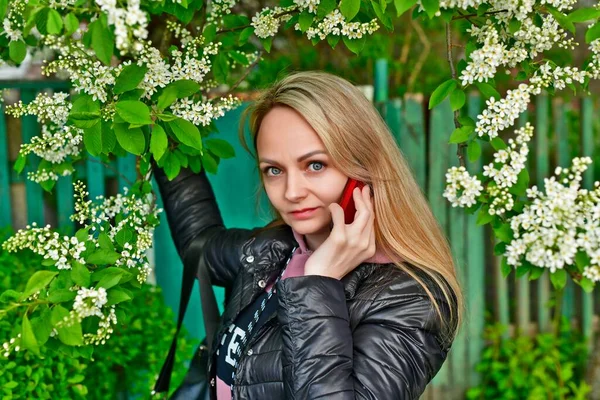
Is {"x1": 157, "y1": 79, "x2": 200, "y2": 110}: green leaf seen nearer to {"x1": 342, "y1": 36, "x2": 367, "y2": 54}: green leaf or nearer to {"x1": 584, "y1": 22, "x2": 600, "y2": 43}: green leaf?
{"x1": 342, "y1": 36, "x2": 367, "y2": 54}: green leaf

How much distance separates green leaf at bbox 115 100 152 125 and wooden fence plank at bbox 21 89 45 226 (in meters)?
1.76

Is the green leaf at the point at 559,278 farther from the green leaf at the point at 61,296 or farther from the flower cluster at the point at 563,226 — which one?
the green leaf at the point at 61,296

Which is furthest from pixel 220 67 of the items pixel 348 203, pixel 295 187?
pixel 348 203

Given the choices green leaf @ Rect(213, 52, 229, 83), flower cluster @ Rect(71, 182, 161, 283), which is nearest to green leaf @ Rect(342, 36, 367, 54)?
green leaf @ Rect(213, 52, 229, 83)

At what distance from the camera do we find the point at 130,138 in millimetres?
1910

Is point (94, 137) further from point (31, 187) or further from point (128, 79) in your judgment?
point (31, 187)

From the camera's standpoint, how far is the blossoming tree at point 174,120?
173cm

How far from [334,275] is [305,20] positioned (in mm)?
770

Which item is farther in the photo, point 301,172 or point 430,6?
point 301,172

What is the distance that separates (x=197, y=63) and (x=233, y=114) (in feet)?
4.83

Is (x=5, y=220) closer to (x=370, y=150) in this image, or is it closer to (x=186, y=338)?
(x=186, y=338)

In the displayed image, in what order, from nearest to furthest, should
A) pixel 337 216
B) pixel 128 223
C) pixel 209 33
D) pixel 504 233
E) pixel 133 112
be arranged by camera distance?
pixel 133 112
pixel 504 233
pixel 337 216
pixel 128 223
pixel 209 33

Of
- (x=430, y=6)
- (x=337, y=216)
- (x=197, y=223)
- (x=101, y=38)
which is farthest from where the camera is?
(x=197, y=223)

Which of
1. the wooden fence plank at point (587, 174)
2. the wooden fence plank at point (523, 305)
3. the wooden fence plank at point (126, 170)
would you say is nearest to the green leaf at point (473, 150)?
the wooden fence plank at point (126, 170)
